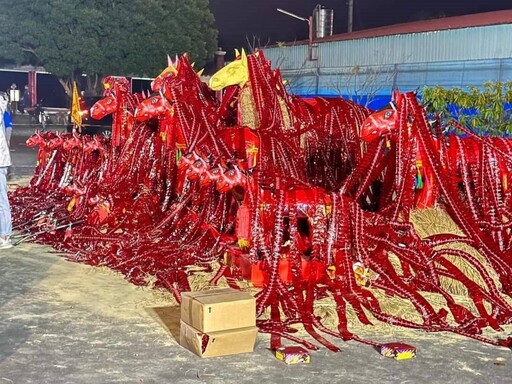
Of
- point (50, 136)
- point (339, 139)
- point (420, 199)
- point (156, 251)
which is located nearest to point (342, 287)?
point (420, 199)

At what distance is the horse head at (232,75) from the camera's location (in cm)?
832

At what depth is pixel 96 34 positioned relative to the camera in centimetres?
2972

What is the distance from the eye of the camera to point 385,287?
580cm

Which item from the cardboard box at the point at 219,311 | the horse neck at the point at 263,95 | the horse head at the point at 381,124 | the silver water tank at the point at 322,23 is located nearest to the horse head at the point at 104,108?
the horse neck at the point at 263,95

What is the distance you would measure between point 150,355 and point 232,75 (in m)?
4.53

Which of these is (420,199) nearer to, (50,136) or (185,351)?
(185,351)

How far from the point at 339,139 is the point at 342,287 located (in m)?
3.71

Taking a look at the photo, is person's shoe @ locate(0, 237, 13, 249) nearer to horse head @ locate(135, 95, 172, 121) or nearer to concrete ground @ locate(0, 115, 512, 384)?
concrete ground @ locate(0, 115, 512, 384)

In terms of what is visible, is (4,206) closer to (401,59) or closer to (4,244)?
(4,244)

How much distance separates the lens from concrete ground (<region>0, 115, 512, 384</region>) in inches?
168

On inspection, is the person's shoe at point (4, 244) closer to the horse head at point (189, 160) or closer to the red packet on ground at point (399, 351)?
the horse head at point (189, 160)

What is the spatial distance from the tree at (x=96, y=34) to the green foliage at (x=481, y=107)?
18829 mm

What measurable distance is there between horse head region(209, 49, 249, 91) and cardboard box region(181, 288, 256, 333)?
4.11 m

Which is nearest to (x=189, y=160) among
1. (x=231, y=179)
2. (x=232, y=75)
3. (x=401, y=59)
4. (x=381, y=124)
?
Result: (x=231, y=179)
